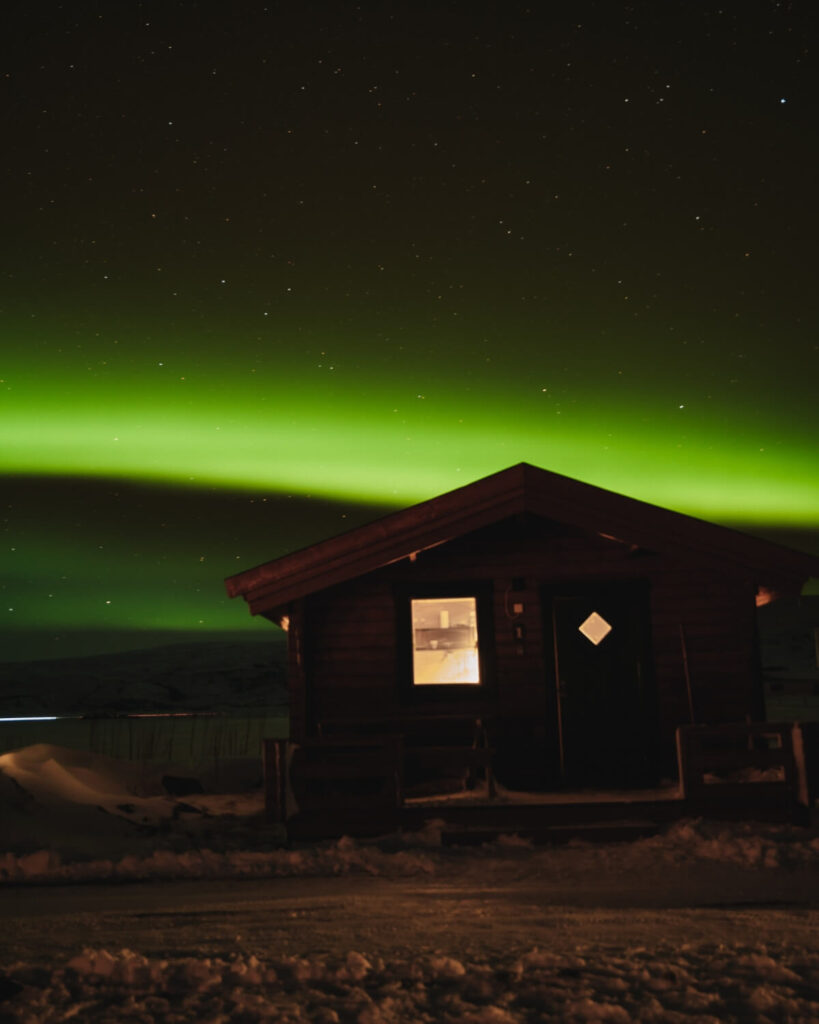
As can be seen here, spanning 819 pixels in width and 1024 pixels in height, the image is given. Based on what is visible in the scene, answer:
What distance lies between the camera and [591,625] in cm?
1283

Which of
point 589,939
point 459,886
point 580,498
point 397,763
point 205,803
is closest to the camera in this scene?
point 589,939

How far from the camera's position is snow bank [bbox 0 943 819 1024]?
4426 millimetres

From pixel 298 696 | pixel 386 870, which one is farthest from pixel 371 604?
pixel 386 870

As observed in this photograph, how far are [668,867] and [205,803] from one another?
8.16m

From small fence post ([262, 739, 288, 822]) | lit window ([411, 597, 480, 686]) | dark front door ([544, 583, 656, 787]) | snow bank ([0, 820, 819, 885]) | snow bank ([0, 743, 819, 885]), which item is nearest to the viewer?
snow bank ([0, 820, 819, 885])

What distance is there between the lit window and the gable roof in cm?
103

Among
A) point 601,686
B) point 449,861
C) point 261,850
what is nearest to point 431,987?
point 449,861

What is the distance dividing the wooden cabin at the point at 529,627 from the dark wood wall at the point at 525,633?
18mm

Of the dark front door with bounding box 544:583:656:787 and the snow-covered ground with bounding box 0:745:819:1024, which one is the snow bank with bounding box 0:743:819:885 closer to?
the snow-covered ground with bounding box 0:745:819:1024

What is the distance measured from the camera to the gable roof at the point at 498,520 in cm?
1223

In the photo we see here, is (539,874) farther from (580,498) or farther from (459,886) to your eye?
(580,498)

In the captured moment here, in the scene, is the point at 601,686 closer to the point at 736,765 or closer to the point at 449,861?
Result: the point at 736,765

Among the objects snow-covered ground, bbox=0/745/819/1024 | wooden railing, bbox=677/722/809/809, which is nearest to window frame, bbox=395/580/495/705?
snow-covered ground, bbox=0/745/819/1024

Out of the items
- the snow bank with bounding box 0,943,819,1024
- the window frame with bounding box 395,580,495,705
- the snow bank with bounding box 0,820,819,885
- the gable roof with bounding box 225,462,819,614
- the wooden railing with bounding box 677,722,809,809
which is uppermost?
the gable roof with bounding box 225,462,819,614
